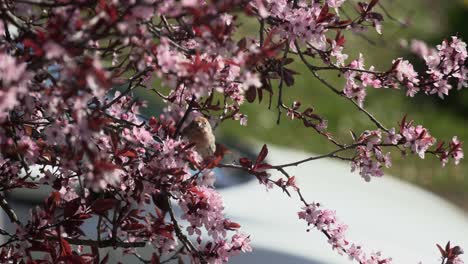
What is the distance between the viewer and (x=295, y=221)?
4.82 m

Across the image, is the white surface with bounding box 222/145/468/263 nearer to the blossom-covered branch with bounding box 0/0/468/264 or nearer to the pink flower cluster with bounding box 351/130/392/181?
the blossom-covered branch with bounding box 0/0/468/264

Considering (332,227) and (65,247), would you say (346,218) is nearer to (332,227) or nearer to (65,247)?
(332,227)

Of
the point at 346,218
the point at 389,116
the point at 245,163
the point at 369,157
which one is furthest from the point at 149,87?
the point at 389,116

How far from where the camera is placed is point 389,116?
38.0 ft

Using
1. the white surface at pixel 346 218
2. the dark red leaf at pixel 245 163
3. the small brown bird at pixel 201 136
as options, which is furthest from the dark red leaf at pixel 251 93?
the white surface at pixel 346 218

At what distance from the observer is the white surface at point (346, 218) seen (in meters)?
4.60

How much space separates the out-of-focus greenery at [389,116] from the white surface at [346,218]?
12.4 feet

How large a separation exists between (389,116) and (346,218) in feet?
22.3

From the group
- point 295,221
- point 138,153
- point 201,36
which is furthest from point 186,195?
point 295,221

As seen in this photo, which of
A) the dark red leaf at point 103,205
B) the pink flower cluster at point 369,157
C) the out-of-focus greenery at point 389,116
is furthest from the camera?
the out-of-focus greenery at point 389,116

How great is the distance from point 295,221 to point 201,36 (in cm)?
280

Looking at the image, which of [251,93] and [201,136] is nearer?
[251,93]

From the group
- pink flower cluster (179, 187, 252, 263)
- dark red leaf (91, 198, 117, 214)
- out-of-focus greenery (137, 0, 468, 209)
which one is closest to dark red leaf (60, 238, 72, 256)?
dark red leaf (91, 198, 117, 214)

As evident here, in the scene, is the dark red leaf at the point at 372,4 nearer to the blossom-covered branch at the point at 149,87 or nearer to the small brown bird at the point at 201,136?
the blossom-covered branch at the point at 149,87
